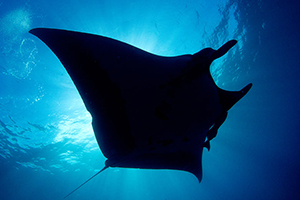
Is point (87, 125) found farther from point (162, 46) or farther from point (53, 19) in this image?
point (162, 46)

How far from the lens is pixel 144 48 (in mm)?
8211

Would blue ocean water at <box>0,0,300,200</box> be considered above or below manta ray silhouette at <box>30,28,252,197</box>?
above

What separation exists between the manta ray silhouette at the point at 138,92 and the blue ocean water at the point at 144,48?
6062 millimetres

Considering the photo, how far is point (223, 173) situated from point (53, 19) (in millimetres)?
37469

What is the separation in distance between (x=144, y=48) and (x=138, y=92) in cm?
667

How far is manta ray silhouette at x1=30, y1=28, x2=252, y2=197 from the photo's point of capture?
1.95 metres

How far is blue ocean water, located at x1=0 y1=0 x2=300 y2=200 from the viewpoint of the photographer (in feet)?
22.7

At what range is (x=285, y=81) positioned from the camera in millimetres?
13578

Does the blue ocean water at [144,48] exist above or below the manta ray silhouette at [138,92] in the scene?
above

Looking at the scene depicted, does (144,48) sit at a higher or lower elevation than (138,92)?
higher

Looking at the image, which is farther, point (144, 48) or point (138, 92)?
point (144, 48)

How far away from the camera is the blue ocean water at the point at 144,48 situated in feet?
22.7

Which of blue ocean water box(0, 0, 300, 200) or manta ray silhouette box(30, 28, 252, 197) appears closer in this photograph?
manta ray silhouette box(30, 28, 252, 197)

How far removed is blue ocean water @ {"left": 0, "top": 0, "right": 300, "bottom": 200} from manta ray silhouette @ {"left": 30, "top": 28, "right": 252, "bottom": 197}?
19.9ft
